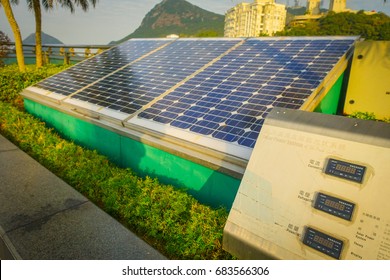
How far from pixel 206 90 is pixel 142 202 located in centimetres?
327

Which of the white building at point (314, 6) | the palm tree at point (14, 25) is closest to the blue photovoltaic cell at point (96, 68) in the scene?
the palm tree at point (14, 25)

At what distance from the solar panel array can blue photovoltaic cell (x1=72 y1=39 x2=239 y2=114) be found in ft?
0.07

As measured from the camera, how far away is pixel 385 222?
212cm

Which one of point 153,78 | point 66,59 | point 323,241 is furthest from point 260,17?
point 323,241

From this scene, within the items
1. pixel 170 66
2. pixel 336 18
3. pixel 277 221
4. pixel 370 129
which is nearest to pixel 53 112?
pixel 170 66

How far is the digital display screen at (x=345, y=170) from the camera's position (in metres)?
2.30

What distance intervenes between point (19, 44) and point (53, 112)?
375 inches

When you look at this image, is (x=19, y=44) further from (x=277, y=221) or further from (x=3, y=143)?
(x=277, y=221)

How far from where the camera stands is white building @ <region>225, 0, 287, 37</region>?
16500 cm

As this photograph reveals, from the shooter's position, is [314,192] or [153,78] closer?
[314,192]

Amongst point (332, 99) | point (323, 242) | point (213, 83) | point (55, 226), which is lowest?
point (55, 226)

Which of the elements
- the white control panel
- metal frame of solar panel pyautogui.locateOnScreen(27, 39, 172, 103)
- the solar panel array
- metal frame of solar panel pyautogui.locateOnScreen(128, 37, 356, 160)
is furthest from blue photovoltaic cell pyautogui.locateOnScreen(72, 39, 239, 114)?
the white control panel

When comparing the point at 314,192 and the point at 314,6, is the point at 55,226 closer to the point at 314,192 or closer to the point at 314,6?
the point at 314,192

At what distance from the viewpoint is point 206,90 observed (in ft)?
21.8
